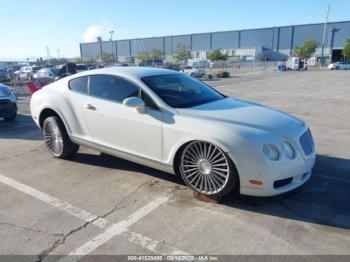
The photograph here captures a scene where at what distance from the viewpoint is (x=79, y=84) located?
4691mm

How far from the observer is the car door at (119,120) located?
12.4 feet

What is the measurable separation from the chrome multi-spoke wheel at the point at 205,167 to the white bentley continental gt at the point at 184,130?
11 millimetres

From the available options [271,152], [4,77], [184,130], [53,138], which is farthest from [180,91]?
[4,77]

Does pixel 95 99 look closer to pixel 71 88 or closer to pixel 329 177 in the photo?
pixel 71 88

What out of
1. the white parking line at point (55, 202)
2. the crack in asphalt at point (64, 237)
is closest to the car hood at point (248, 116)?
the crack in asphalt at point (64, 237)

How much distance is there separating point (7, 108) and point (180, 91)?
5806 millimetres

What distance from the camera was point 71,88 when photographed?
15.6 ft

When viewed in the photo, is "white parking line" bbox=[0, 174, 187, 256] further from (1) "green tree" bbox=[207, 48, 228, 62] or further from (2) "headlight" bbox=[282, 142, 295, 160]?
(1) "green tree" bbox=[207, 48, 228, 62]

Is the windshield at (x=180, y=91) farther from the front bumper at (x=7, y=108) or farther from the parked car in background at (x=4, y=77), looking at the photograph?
the parked car in background at (x=4, y=77)

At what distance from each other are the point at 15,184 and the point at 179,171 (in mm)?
2356

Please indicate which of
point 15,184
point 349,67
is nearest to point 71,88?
point 15,184

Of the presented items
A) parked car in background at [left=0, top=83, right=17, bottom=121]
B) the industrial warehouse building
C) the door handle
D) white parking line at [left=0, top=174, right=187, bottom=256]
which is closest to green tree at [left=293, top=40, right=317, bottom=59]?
the industrial warehouse building

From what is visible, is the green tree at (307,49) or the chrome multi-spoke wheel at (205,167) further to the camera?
the green tree at (307,49)

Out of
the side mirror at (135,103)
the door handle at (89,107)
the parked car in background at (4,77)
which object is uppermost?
the side mirror at (135,103)
